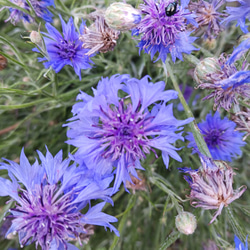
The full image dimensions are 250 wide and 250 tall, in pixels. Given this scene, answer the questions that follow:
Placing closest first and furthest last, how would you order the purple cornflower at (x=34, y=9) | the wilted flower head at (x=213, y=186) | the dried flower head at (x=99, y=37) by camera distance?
the wilted flower head at (x=213, y=186)
the dried flower head at (x=99, y=37)
the purple cornflower at (x=34, y=9)

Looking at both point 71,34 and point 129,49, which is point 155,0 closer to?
point 71,34

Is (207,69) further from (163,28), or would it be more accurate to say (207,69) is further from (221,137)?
(221,137)

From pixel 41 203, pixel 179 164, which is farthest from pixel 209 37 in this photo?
pixel 41 203

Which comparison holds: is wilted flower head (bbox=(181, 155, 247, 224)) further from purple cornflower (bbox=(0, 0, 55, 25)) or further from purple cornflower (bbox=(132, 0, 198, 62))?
purple cornflower (bbox=(0, 0, 55, 25))

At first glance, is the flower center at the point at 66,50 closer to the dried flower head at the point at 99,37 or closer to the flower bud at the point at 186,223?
the dried flower head at the point at 99,37

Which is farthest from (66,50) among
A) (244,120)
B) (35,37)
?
(244,120)

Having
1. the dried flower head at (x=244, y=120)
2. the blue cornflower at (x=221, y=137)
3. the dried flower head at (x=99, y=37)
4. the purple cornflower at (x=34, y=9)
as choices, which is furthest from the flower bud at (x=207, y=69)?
the purple cornflower at (x=34, y=9)

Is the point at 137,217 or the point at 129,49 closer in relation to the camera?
the point at 129,49
